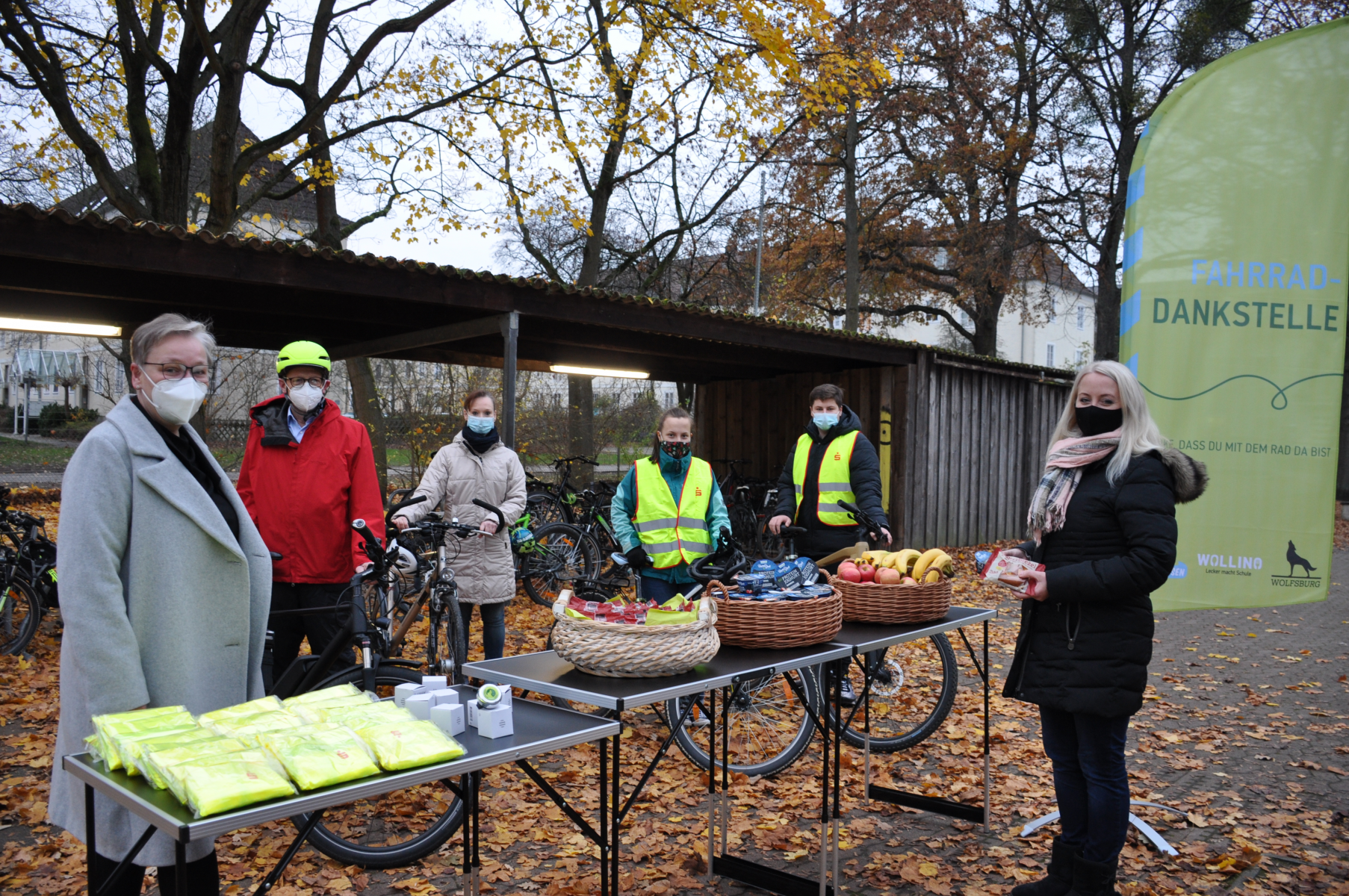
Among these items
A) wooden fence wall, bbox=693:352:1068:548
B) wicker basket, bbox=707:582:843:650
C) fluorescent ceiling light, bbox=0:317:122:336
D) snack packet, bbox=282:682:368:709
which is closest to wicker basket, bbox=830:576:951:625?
wicker basket, bbox=707:582:843:650

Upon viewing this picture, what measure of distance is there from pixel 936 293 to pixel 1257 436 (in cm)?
2047

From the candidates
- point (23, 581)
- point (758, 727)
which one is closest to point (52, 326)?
point (23, 581)

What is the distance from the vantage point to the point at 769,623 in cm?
302

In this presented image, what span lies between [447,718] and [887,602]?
6.64ft

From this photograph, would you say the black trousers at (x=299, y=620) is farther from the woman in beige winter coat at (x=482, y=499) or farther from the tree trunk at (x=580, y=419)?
the tree trunk at (x=580, y=419)

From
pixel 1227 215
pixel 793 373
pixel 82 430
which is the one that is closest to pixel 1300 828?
pixel 1227 215

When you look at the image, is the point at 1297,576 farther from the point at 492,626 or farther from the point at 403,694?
the point at 492,626

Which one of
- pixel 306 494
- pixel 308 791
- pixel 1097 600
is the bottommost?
pixel 308 791

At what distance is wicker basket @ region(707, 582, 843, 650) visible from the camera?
3.02 meters

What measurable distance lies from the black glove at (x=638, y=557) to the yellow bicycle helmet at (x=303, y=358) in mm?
1670

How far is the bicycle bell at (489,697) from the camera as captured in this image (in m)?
2.15

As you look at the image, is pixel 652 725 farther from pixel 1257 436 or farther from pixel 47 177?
pixel 47 177

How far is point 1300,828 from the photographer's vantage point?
3.93 metres

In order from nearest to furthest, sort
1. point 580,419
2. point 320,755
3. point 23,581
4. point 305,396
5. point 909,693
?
point 320,755 < point 305,396 < point 909,693 < point 23,581 < point 580,419
